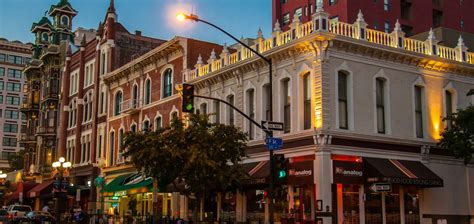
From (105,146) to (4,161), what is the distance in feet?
313

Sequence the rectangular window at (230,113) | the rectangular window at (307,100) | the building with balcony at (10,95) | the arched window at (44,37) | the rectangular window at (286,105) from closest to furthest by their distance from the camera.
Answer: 1. the rectangular window at (307,100)
2. the rectangular window at (286,105)
3. the rectangular window at (230,113)
4. the arched window at (44,37)
5. the building with balcony at (10,95)

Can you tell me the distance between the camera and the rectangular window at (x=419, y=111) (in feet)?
109

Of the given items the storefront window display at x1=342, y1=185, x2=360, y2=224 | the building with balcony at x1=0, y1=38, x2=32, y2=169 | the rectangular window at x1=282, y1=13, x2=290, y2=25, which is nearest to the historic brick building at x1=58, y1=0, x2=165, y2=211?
the rectangular window at x1=282, y1=13, x2=290, y2=25

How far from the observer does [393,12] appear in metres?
61.4

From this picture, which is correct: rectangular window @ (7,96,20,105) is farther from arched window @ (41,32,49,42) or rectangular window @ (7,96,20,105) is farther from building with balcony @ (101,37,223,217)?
building with balcony @ (101,37,223,217)

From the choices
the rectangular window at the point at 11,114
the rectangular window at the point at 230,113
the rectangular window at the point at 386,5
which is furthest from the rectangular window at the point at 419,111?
the rectangular window at the point at 11,114

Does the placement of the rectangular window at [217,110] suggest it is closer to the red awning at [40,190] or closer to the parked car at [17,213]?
the parked car at [17,213]

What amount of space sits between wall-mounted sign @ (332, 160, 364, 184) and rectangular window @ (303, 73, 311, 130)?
2.53 meters

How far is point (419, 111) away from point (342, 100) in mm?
5594

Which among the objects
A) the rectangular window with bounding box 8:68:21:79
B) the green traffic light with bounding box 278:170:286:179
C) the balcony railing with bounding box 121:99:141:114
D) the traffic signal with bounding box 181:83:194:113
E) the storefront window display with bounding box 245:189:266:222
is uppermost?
the rectangular window with bounding box 8:68:21:79

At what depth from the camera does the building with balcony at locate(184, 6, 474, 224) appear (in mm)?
29484

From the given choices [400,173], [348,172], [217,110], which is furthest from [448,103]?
[217,110]

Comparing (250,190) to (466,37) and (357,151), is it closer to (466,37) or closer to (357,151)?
(357,151)

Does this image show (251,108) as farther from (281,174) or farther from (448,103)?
(281,174)
